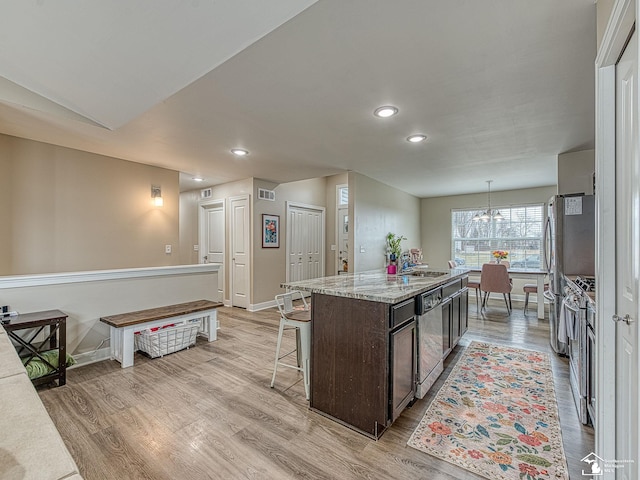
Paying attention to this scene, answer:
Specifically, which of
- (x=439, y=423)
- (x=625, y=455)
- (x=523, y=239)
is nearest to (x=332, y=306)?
(x=439, y=423)

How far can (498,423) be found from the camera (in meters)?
2.11

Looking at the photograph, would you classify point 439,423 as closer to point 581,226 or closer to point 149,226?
point 581,226

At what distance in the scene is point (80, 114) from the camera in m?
2.58

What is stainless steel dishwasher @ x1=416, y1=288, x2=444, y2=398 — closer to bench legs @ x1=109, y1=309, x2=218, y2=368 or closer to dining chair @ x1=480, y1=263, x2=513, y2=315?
bench legs @ x1=109, y1=309, x2=218, y2=368

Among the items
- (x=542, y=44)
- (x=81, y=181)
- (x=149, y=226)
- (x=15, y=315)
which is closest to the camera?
(x=542, y=44)

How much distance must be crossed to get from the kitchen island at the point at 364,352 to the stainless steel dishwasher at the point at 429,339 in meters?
0.05

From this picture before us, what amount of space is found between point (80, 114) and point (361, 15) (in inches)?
97.4

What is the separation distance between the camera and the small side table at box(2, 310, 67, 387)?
2527mm

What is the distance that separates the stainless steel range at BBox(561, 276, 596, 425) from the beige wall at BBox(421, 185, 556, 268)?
195 inches

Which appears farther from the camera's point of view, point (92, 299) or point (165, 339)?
point (165, 339)

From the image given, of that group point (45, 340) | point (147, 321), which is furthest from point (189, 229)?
point (45, 340)

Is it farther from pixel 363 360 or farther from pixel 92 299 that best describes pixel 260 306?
pixel 363 360

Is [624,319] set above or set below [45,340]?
above

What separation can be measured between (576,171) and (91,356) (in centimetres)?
620
